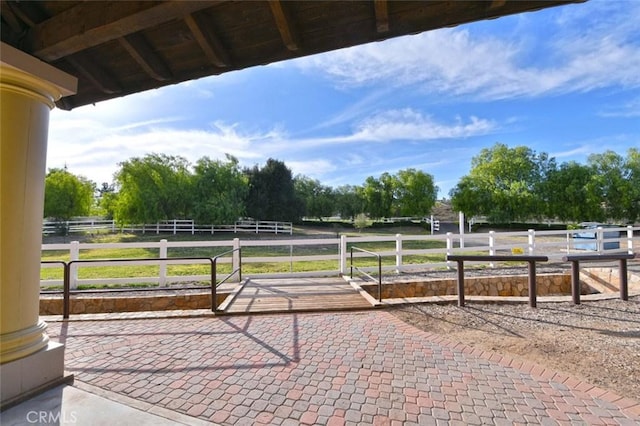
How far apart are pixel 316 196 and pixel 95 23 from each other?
4514cm

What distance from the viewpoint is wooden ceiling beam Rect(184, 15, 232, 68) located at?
100 inches

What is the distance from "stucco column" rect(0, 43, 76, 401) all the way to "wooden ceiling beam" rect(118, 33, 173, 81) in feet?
2.26

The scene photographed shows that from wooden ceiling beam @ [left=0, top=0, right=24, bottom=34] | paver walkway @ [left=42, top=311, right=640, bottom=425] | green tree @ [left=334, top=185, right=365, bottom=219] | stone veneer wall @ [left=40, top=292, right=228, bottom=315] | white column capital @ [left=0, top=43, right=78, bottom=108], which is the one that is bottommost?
stone veneer wall @ [left=40, top=292, right=228, bottom=315]

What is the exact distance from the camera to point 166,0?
84.6 inches

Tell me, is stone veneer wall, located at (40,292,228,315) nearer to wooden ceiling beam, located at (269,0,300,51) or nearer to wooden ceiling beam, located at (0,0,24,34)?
wooden ceiling beam, located at (0,0,24,34)

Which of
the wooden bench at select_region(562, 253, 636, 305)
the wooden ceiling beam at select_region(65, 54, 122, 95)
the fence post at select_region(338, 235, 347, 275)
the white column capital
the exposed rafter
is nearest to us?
the exposed rafter

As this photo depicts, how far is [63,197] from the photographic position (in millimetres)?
26031

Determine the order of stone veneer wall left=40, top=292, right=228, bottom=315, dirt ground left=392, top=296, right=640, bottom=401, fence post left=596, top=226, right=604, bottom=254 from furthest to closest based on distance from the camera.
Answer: fence post left=596, top=226, right=604, bottom=254 → stone veneer wall left=40, top=292, right=228, bottom=315 → dirt ground left=392, top=296, right=640, bottom=401

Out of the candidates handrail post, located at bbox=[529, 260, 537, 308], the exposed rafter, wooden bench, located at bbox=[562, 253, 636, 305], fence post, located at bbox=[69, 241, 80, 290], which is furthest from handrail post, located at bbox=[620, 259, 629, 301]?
fence post, located at bbox=[69, 241, 80, 290]

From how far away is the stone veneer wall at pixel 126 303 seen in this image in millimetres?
6402

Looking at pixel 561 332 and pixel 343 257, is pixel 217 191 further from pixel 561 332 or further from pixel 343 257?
pixel 561 332

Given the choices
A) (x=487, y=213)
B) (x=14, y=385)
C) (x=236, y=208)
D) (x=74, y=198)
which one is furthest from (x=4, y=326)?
(x=487, y=213)

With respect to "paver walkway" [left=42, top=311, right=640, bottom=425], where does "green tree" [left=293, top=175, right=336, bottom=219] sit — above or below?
above

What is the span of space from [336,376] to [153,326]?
3.10 meters
